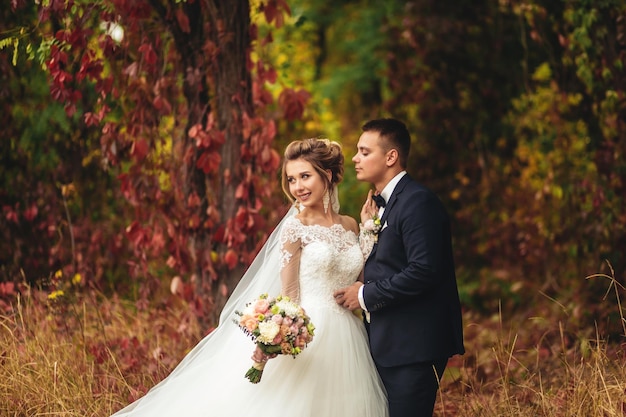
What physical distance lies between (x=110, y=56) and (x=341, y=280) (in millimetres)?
2604

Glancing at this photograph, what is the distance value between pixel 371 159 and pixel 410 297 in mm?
780

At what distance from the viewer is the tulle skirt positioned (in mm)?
4008

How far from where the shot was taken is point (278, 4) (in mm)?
5461

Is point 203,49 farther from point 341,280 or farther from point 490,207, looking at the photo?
point 490,207

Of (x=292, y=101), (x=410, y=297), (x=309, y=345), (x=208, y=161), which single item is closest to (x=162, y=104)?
(x=208, y=161)

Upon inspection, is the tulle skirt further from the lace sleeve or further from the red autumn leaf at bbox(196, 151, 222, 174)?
the red autumn leaf at bbox(196, 151, 222, 174)

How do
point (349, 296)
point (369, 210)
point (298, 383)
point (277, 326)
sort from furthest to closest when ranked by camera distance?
point (369, 210), point (349, 296), point (298, 383), point (277, 326)

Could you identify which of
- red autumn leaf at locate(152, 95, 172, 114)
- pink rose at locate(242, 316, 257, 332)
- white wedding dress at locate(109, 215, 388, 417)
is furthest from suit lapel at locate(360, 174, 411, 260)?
red autumn leaf at locate(152, 95, 172, 114)

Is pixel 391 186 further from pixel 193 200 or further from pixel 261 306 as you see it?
pixel 193 200

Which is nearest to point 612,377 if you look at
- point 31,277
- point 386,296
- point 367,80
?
point 386,296

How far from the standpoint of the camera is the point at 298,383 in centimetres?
403

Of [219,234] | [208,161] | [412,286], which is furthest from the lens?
[219,234]

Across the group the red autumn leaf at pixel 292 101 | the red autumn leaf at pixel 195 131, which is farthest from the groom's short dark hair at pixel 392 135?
the red autumn leaf at pixel 195 131

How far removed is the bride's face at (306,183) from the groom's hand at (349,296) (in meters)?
0.52
